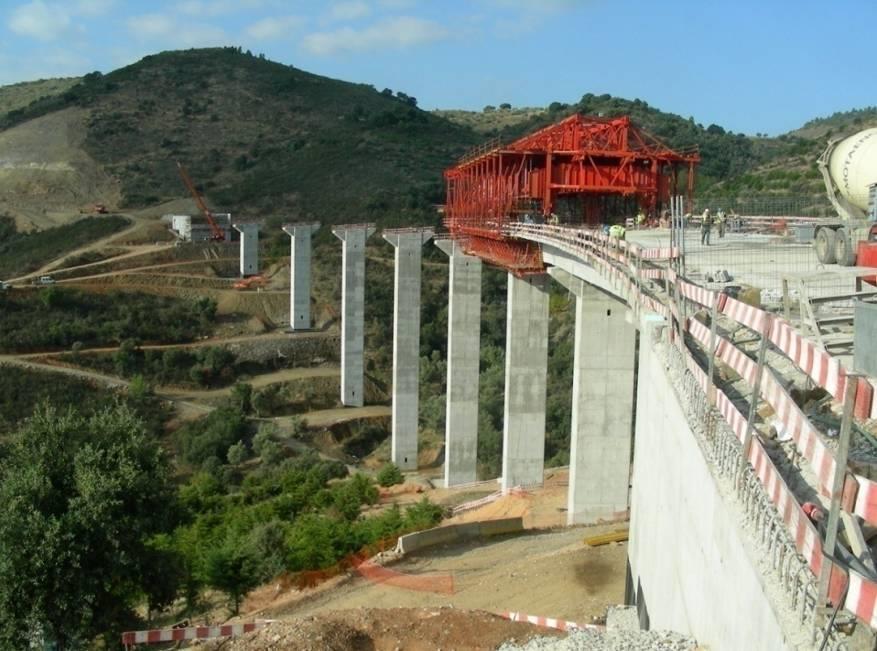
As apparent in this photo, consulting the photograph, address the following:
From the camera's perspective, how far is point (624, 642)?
7.45 meters

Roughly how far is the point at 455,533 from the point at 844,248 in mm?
12729

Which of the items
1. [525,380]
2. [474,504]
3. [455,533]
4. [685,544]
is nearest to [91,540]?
[685,544]

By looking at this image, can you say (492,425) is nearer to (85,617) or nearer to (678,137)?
(85,617)

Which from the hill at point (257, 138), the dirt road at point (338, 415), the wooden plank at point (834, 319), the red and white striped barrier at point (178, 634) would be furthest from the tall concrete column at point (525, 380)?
the hill at point (257, 138)

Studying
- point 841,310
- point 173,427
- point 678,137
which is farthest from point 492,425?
point 678,137

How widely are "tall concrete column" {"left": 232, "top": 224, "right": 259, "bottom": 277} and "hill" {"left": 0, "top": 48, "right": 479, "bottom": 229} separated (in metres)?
11.7

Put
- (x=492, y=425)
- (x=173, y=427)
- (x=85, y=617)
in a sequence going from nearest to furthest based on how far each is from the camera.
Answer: (x=85, y=617)
(x=492, y=425)
(x=173, y=427)

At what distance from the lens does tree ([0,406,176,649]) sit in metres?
12.5

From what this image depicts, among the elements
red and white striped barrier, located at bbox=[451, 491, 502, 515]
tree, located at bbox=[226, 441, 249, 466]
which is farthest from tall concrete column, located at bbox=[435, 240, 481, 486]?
tree, located at bbox=[226, 441, 249, 466]

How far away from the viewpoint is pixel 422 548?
21656 mm

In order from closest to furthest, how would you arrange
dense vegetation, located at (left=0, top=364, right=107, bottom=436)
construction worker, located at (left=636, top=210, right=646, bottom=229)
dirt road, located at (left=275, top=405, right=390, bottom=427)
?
construction worker, located at (left=636, top=210, right=646, bottom=229) → dense vegetation, located at (left=0, top=364, right=107, bottom=436) → dirt road, located at (left=275, top=405, right=390, bottom=427)

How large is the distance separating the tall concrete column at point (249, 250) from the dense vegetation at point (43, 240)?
13.2 metres

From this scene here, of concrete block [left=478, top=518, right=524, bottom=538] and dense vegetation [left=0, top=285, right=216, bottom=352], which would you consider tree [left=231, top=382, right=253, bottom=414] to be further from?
concrete block [left=478, top=518, right=524, bottom=538]

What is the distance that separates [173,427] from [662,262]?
109 feet
